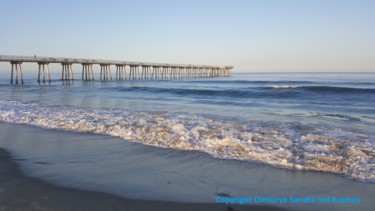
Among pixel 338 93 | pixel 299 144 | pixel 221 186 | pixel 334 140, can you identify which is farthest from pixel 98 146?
pixel 338 93

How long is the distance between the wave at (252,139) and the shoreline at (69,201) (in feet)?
6.49

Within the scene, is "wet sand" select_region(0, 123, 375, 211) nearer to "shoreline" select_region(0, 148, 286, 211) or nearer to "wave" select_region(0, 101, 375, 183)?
"shoreline" select_region(0, 148, 286, 211)

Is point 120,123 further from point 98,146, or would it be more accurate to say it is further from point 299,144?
point 299,144

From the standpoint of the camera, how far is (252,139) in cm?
648

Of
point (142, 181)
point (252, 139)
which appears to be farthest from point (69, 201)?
point (252, 139)

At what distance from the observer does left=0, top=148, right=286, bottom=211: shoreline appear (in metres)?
3.25

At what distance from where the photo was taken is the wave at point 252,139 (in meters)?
4.92

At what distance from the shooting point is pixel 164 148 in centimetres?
581

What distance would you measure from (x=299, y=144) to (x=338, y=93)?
1823 cm

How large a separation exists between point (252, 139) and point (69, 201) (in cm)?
423

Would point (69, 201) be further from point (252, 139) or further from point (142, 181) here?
point (252, 139)

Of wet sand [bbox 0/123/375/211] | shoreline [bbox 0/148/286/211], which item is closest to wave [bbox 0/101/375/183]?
wet sand [bbox 0/123/375/211]

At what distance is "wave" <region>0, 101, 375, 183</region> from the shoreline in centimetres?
198

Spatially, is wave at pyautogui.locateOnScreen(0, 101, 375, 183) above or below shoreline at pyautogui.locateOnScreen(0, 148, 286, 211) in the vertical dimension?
above
